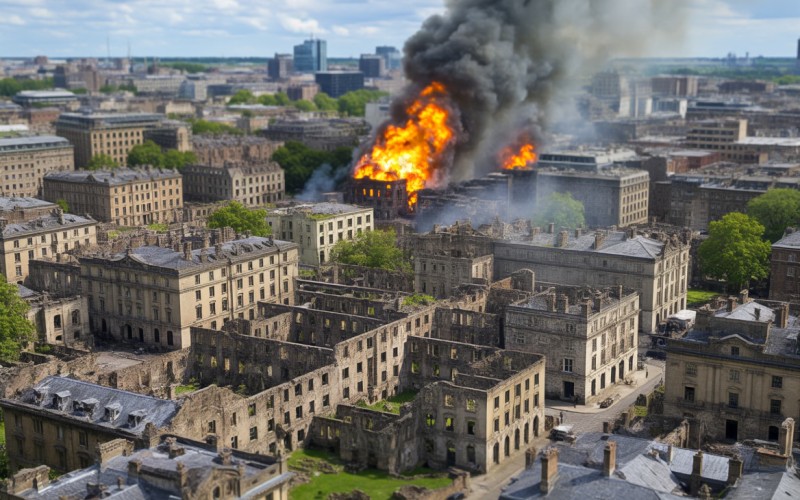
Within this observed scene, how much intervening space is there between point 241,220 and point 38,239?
33.4m

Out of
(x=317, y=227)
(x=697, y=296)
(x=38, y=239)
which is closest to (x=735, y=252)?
(x=697, y=296)

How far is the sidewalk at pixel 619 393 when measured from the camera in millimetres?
90812

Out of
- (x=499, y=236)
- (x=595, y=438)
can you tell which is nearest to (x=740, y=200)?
(x=499, y=236)

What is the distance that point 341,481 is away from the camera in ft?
241

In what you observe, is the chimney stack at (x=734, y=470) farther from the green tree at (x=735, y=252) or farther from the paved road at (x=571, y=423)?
the green tree at (x=735, y=252)

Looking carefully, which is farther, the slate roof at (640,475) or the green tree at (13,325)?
the green tree at (13,325)

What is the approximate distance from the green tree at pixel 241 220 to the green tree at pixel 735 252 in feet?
220

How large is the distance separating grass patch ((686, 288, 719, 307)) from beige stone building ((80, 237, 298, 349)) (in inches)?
2218

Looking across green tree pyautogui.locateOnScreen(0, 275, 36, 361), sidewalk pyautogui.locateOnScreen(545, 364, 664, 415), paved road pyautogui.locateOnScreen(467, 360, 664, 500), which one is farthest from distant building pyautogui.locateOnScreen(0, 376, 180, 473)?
sidewalk pyautogui.locateOnScreen(545, 364, 664, 415)

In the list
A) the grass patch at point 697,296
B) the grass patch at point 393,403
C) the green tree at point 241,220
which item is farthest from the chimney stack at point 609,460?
the green tree at point 241,220

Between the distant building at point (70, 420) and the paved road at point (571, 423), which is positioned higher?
the distant building at point (70, 420)

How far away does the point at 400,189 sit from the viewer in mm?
187375

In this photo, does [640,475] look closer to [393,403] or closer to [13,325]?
[393,403]

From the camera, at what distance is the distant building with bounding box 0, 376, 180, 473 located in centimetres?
6900
